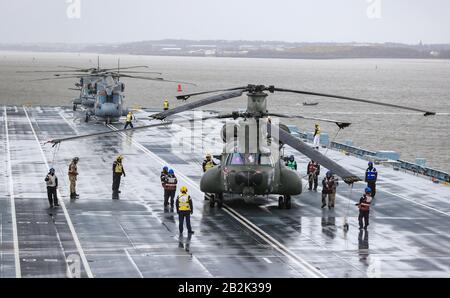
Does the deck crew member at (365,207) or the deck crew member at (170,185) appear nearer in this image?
the deck crew member at (365,207)

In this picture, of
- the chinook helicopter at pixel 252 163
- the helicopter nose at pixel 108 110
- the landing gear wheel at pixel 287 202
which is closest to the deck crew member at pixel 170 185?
the chinook helicopter at pixel 252 163

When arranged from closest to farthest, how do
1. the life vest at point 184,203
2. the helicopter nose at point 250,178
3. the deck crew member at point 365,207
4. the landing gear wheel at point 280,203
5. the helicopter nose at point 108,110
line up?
the life vest at point 184,203 < the deck crew member at point 365,207 < the helicopter nose at point 250,178 < the landing gear wheel at point 280,203 < the helicopter nose at point 108,110

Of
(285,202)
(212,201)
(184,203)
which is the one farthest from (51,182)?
(285,202)

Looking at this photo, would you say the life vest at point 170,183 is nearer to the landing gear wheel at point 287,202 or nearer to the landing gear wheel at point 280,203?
the landing gear wheel at point 280,203

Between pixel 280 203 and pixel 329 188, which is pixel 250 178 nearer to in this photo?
pixel 280 203

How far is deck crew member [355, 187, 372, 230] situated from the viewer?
83.4 feet

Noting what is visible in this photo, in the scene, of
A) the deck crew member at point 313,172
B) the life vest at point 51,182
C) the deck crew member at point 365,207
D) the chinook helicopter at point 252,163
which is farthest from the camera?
the deck crew member at point 313,172

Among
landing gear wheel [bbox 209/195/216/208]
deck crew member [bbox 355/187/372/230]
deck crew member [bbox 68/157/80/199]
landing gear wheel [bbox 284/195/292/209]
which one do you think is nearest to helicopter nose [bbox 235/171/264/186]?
landing gear wheel [bbox 284/195/292/209]

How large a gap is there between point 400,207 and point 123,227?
10.4m

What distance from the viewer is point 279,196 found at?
3023cm

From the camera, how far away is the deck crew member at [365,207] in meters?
25.4

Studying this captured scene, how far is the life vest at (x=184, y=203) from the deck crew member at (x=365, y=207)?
5.25m

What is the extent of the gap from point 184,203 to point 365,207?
5.53 meters

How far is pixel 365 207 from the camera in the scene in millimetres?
25750
